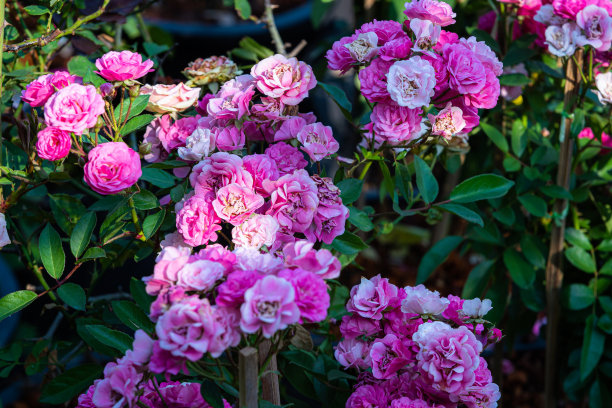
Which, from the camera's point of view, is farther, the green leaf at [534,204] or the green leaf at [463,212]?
the green leaf at [534,204]

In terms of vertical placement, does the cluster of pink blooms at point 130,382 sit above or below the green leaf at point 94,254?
above

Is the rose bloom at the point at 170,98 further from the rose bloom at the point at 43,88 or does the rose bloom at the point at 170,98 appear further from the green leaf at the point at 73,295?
the green leaf at the point at 73,295

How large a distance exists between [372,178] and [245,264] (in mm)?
2391

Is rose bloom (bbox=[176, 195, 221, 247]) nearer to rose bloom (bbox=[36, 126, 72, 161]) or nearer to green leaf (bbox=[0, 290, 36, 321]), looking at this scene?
rose bloom (bbox=[36, 126, 72, 161])

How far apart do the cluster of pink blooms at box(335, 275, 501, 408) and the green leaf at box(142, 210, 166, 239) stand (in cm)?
29

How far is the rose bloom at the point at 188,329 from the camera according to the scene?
61 cm

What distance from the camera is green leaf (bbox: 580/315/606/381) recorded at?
1316 millimetres

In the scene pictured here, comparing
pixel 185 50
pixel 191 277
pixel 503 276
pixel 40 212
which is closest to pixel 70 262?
pixel 40 212

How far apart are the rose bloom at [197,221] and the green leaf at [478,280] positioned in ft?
2.56

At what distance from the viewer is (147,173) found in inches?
→ 35.9

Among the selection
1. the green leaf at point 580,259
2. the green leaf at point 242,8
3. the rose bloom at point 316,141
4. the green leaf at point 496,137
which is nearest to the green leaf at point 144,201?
the rose bloom at point 316,141

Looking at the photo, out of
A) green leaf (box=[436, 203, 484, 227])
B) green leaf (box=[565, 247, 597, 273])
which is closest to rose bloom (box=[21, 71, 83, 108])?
green leaf (box=[436, 203, 484, 227])

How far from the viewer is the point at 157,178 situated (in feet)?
3.00

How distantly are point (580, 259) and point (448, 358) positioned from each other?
0.75 metres
